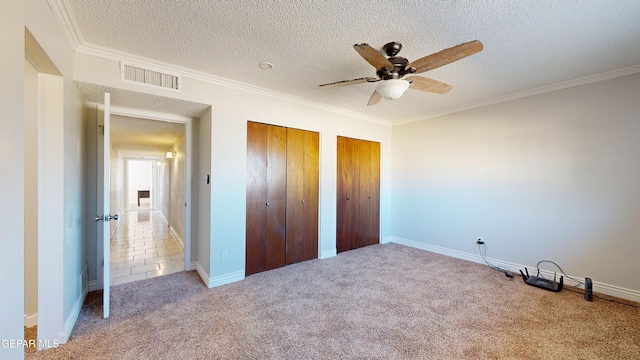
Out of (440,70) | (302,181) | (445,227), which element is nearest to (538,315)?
(445,227)

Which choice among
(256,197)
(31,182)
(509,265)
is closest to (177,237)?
(256,197)

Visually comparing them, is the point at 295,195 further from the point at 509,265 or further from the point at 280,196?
the point at 509,265

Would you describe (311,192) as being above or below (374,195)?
above

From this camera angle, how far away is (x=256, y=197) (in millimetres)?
3219

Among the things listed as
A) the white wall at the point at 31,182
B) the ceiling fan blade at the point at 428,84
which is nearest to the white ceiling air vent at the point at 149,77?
the white wall at the point at 31,182

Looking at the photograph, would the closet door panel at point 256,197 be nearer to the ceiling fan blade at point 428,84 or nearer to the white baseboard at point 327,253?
the white baseboard at point 327,253

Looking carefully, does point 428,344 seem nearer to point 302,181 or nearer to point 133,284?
point 302,181

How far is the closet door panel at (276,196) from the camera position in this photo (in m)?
3.32

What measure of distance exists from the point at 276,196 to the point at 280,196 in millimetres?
61

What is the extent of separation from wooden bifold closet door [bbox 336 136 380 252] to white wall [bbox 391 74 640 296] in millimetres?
744

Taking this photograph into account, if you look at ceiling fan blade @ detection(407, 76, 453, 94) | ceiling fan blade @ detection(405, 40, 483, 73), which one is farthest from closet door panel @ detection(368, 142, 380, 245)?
ceiling fan blade @ detection(405, 40, 483, 73)

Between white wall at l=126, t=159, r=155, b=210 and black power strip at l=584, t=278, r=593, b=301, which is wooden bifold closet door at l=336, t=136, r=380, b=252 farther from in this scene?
white wall at l=126, t=159, r=155, b=210

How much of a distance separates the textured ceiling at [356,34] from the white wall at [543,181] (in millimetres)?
489

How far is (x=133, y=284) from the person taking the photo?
9.35 ft
